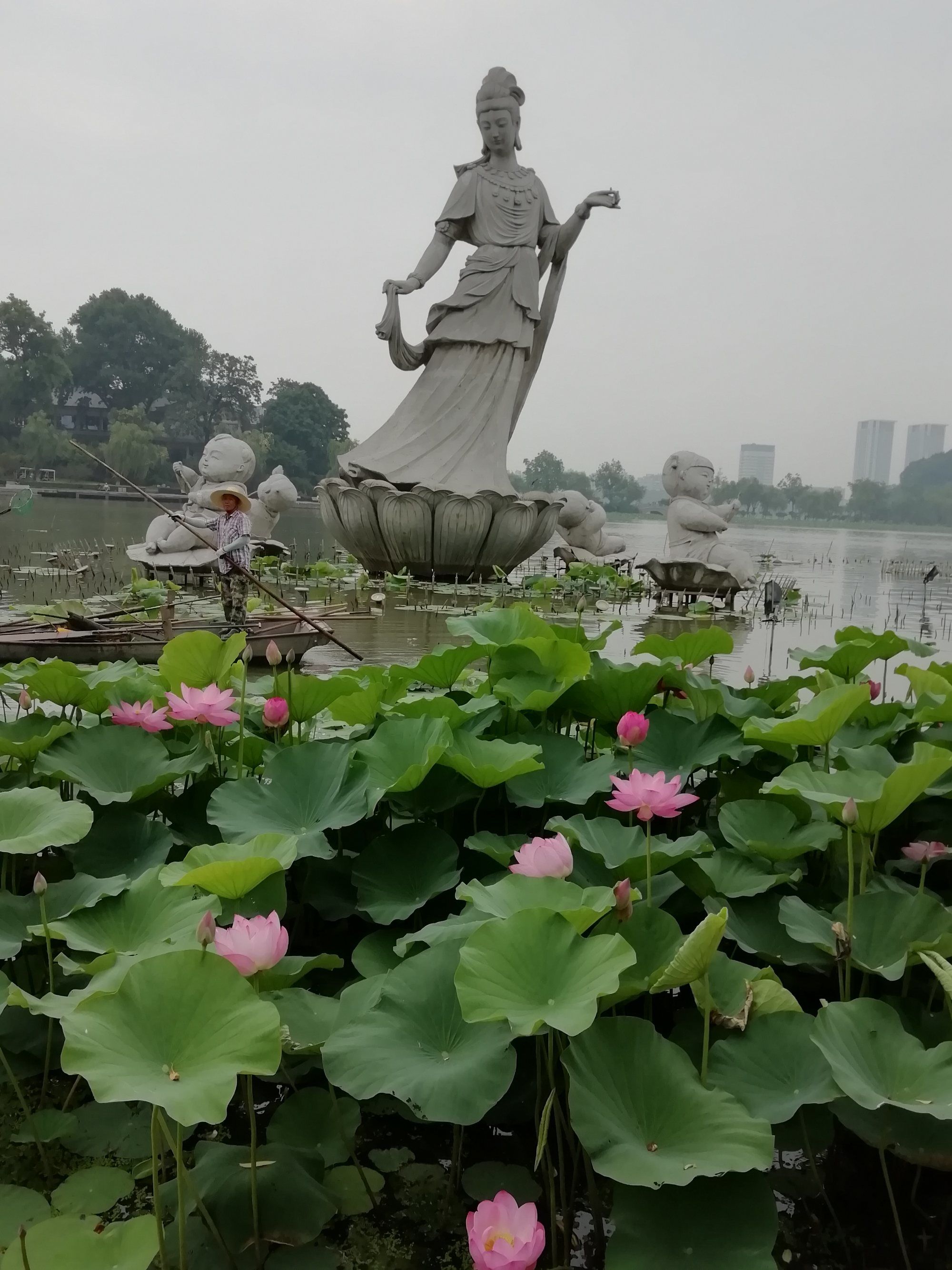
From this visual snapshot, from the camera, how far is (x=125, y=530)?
44.5ft

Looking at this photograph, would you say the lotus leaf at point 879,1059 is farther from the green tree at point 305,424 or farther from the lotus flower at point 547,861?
the green tree at point 305,424

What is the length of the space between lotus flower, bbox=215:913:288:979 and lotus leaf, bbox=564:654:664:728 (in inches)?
34.3

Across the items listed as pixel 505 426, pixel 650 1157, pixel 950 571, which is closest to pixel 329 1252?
pixel 650 1157

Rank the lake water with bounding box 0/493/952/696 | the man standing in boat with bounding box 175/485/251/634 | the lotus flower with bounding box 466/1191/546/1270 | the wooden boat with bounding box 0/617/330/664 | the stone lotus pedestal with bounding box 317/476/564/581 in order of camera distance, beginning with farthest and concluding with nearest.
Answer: the stone lotus pedestal with bounding box 317/476/564/581 < the lake water with bounding box 0/493/952/696 < the man standing in boat with bounding box 175/485/251/634 < the wooden boat with bounding box 0/617/330/664 < the lotus flower with bounding box 466/1191/546/1270

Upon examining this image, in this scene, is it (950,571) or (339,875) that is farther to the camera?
(950,571)

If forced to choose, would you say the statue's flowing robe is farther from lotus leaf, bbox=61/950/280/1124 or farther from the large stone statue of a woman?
lotus leaf, bbox=61/950/280/1124

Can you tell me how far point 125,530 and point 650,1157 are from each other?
14.0 meters

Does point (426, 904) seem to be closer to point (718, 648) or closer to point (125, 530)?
point (718, 648)

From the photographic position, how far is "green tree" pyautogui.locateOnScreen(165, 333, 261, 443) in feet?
134

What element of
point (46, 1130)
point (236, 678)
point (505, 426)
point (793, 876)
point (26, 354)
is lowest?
point (46, 1130)

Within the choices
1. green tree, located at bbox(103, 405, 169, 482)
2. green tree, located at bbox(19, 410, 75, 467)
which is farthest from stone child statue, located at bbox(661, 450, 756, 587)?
green tree, located at bbox(19, 410, 75, 467)

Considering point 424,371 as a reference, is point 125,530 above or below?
below

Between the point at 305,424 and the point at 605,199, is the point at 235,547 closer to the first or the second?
the point at 605,199

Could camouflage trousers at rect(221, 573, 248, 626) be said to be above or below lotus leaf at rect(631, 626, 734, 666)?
below
